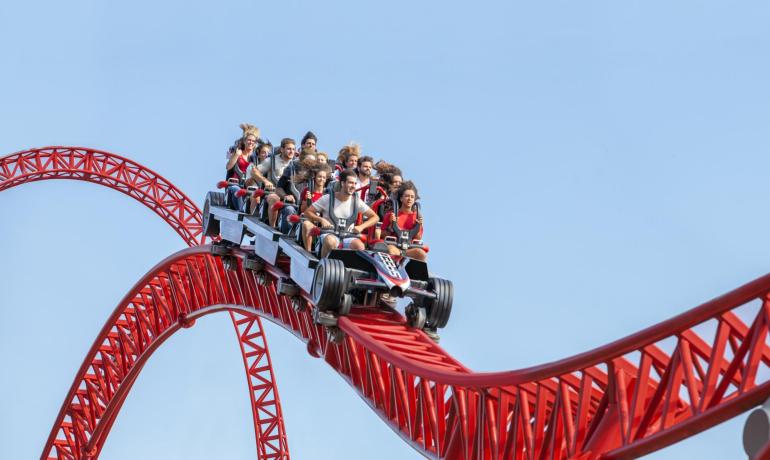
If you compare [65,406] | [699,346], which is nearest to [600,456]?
[699,346]

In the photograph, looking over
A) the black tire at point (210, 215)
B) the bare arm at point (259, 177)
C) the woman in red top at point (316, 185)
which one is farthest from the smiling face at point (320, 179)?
the black tire at point (210, 215)

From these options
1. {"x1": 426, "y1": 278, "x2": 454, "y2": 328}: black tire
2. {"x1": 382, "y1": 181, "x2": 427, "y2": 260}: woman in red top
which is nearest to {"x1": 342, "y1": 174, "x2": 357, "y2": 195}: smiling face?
{"x1": 382, "y1": 181, "x2": 427, "y2": 260}: woman in red top

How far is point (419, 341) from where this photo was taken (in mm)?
11312

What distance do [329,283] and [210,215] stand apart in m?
4.68

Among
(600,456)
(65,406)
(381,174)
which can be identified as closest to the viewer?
(600,456)

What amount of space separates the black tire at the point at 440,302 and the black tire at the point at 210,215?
4.51m

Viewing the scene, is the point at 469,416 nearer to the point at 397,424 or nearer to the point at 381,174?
the point at 397,424

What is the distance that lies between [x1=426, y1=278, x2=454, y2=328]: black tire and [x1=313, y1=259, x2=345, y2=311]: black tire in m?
1.00

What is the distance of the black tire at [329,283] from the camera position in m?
10.8

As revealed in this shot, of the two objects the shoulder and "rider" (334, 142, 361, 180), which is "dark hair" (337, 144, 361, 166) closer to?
"rider" (334, 142, 361, 180)

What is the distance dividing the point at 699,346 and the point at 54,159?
19176 mm

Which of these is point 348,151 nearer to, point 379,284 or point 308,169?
point 308,169

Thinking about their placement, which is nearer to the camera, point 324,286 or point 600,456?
point 600,456

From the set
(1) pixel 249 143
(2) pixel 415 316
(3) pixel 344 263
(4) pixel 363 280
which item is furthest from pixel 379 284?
(1) pixel 249 143
